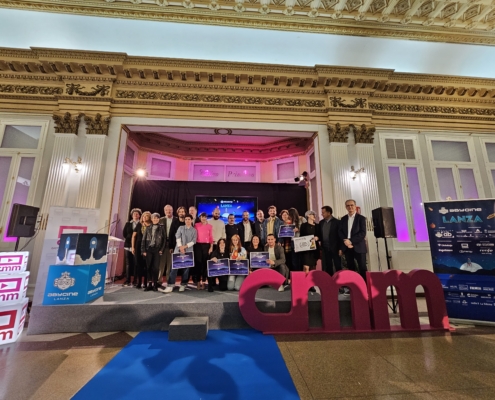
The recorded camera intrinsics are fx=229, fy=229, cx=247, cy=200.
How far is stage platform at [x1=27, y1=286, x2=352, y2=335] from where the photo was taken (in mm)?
3260

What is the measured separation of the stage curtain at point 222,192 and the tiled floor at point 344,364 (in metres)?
5.18

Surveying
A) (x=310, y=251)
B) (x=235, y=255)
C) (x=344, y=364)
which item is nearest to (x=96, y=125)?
(x=235, y=255)

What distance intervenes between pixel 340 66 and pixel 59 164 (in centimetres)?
777

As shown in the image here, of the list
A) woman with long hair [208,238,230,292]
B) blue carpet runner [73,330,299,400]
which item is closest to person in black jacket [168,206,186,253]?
woman with long hair [208,238,230,292]

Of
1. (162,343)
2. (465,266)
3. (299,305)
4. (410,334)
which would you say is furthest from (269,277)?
(465,266)

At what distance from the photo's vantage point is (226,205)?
820 centimetres

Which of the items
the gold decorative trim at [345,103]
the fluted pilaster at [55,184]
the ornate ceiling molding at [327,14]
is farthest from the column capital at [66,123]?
the gold decorative trim at [345,103]

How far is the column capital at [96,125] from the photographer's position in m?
5.87

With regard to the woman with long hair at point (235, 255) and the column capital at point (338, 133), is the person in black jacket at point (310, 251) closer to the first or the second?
the woman with long hair at point (235, 255)

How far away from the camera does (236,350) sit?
2652 millimetres

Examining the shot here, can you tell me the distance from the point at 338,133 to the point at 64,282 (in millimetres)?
6813

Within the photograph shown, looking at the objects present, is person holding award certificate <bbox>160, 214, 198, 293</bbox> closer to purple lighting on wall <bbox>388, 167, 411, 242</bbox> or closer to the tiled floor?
the tiled floor

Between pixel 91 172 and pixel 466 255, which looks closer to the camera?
pixel 466 255

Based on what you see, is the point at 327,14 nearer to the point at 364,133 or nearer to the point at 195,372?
the point at 364,133
